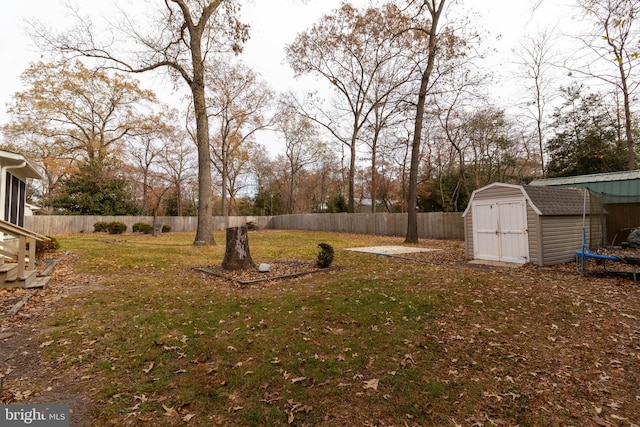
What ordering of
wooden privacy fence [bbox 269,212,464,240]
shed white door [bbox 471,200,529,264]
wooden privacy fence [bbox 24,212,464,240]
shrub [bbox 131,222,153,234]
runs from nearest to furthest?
1. shed white door [bbox 471,200,529,264]
2. wooden privacy fence [bbox 269,212,464,240]
3. wooden privacy fence [bbox 24,212,464,240]
4. shrub [bbox 131,222,153,234]

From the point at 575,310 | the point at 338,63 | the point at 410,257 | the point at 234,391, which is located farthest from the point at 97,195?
the point at 575,310

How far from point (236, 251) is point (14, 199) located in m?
7.64

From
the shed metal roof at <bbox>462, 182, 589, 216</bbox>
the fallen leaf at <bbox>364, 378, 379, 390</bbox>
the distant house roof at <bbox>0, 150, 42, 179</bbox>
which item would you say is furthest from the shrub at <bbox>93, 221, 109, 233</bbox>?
the fallen leaf at <bbox>364, 378, 379, 390</bbox>

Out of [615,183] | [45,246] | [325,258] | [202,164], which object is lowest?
[325,258]

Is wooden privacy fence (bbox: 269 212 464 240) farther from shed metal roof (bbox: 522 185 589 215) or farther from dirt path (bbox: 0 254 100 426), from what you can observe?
dirt path (bbox: 0 254 100 426)

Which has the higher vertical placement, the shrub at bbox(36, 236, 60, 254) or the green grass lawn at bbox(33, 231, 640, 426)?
the shrub at bbox(36, 236, 60, 254)

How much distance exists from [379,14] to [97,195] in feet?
82.0

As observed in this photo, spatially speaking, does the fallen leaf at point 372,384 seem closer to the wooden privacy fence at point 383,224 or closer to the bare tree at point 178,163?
the wooden privacy fence at point 383,224

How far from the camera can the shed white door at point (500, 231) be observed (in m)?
8.66

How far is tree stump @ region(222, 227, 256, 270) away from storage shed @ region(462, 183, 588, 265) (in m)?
6.99

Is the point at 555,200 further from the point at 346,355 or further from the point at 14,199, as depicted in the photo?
the point at 14,199

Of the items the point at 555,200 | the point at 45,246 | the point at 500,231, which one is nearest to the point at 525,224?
the point at 500,231

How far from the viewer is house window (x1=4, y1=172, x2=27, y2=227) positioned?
889 centimetres

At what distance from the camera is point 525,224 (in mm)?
8578
